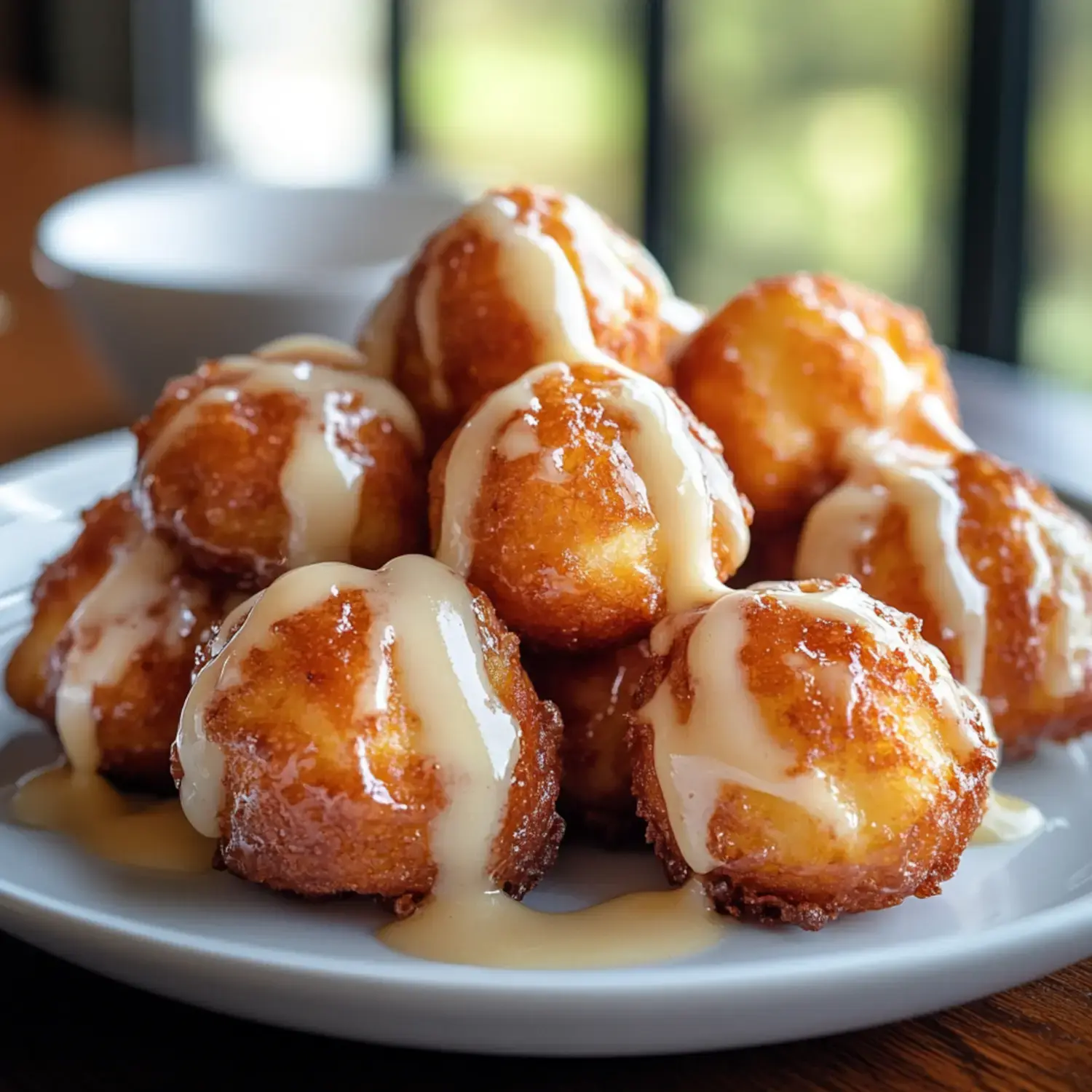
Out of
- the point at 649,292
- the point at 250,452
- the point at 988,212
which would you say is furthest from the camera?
the point at 988,212

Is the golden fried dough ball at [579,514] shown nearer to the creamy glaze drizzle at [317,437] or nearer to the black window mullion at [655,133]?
the creamy glaze drizzle at [317,437]

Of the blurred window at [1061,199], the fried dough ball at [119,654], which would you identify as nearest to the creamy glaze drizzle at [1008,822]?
the fried dough ball at [119,654]

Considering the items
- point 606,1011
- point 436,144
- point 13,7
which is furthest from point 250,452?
point 13,7

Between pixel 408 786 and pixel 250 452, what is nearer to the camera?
pixel 408 786

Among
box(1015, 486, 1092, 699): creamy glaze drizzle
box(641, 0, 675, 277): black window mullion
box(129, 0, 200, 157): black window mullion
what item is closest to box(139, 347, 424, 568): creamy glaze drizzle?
box(1015, 486, 1092, 699): creamy glaze drizzle

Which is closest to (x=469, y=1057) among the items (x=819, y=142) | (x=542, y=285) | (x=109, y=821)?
(x=109, y=821)

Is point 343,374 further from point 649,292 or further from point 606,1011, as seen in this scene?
point 606,1011

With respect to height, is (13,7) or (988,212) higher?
(13,7)

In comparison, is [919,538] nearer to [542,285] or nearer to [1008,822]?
[1008,822]
